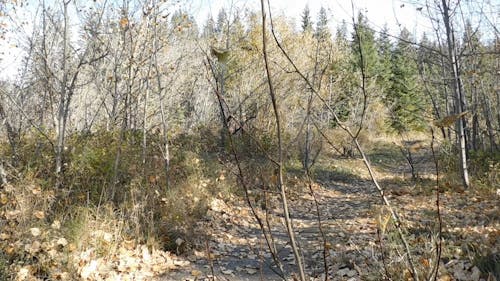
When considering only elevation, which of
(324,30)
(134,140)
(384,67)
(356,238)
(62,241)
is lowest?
(356,238)

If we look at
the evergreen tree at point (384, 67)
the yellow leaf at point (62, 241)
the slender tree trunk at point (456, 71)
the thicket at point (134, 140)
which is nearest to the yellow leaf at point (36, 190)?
the thicket at point (134, 140)

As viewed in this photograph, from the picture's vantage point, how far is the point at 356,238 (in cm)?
451

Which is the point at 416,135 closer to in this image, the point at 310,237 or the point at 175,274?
the point at 310,237

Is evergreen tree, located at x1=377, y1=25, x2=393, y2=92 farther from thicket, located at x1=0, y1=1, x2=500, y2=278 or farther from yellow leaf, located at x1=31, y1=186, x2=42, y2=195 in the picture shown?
yellow leaf, located at x1=31, y1=186, x2=42, y2=195

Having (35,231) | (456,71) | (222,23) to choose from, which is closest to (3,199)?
(35,231)

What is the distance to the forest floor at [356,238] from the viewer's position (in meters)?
3.08

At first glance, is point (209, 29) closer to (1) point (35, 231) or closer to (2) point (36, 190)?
(2) point (36, 190)

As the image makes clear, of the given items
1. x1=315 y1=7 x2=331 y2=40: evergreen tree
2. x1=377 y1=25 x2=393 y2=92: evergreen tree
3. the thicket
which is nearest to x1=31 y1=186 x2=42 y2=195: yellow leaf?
the thicket

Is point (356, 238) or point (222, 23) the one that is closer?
point (356, 238)

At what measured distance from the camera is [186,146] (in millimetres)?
8508

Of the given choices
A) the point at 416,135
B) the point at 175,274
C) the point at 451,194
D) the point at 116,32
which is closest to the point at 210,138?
the point at 116,32

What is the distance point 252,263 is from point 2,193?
9.60ft

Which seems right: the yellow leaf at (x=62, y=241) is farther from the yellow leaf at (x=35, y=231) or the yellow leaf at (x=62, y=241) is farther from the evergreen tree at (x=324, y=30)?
the evergreen tree at (x=324, y=30)

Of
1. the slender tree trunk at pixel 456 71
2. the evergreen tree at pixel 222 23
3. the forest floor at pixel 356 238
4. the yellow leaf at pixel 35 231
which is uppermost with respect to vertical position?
the evergreen tree at pixel 222 23
